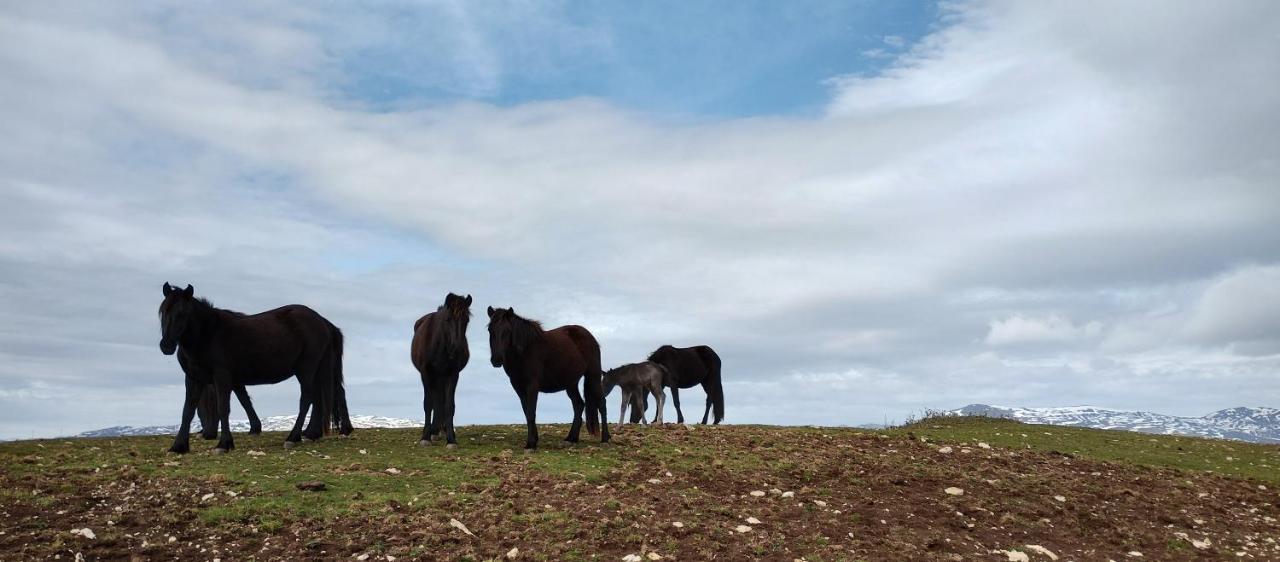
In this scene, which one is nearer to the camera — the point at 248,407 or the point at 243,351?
the point at 243,351

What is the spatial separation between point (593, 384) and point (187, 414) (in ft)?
25.5

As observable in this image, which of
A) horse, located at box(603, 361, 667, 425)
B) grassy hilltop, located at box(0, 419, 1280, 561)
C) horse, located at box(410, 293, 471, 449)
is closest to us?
grassy hilltop, located at box(0, 419, 1280, 561)

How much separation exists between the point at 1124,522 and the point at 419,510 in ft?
38.1

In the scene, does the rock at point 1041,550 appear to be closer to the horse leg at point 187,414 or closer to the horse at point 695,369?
the horse leg at point 187,414

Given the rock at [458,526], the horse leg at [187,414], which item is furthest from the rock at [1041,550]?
the horse leg at [187,414]

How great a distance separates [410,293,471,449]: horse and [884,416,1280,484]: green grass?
10.2 m

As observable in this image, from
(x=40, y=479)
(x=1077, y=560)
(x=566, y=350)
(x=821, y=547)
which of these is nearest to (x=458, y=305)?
(x=566, y=350)

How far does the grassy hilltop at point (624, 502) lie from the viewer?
12.0m

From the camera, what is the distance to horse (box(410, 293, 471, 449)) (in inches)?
703

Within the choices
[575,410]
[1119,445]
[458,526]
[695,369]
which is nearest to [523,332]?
[575,410]

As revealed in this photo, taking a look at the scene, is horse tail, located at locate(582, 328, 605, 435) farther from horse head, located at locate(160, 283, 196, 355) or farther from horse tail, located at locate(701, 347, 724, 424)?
horse tail, located at locate(701, 347, 724, 424)

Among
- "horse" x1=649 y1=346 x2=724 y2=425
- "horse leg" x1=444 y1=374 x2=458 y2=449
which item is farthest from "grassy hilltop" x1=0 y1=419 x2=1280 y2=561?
"horse" x1=649 y1=346 x2=724 y2=425

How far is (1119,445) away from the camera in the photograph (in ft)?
83.0

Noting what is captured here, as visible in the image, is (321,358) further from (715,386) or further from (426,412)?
(715,386)
